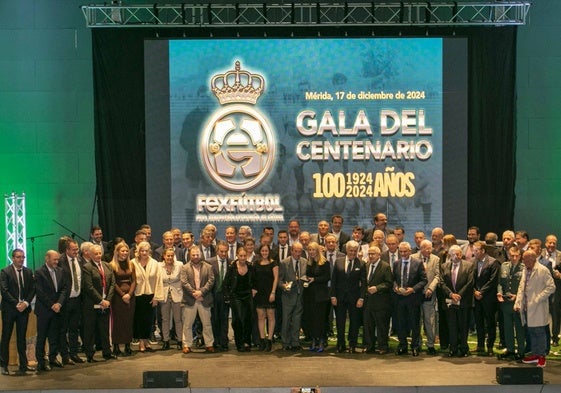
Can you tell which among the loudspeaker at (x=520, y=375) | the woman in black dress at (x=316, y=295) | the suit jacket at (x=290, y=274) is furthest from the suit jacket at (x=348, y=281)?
the loudspeaker at (x=520, y=375)

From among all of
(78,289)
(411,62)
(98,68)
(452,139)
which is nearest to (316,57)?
(411,62)

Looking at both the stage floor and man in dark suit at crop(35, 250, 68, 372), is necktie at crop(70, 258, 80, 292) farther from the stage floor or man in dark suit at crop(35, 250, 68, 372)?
the stage floor

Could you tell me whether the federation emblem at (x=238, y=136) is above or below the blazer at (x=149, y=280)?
above

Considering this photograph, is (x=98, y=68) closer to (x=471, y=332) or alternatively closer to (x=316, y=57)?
(x=316, y=57)

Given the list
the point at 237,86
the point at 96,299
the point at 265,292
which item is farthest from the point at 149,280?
the point at 237,86

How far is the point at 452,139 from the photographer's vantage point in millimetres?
13656

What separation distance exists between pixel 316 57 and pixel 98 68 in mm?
3339

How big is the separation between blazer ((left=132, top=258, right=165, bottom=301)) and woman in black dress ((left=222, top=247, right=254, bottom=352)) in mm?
780

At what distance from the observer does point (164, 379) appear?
351 inches

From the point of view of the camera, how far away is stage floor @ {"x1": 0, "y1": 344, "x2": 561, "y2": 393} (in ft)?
29.9

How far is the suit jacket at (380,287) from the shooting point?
10.5m

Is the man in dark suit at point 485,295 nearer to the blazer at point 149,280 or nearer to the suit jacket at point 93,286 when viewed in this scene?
the blazer at point 149,280

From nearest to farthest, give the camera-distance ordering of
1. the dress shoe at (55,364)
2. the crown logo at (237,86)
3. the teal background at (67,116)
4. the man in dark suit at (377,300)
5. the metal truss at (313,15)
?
the dress shoe at (55,364)
the man in dark suit at (377,300)
the metal truss at (313,15)
the crown logo at (237,86)
the teal background at (67,116)

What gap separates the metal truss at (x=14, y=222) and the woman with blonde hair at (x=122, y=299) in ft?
10.7
